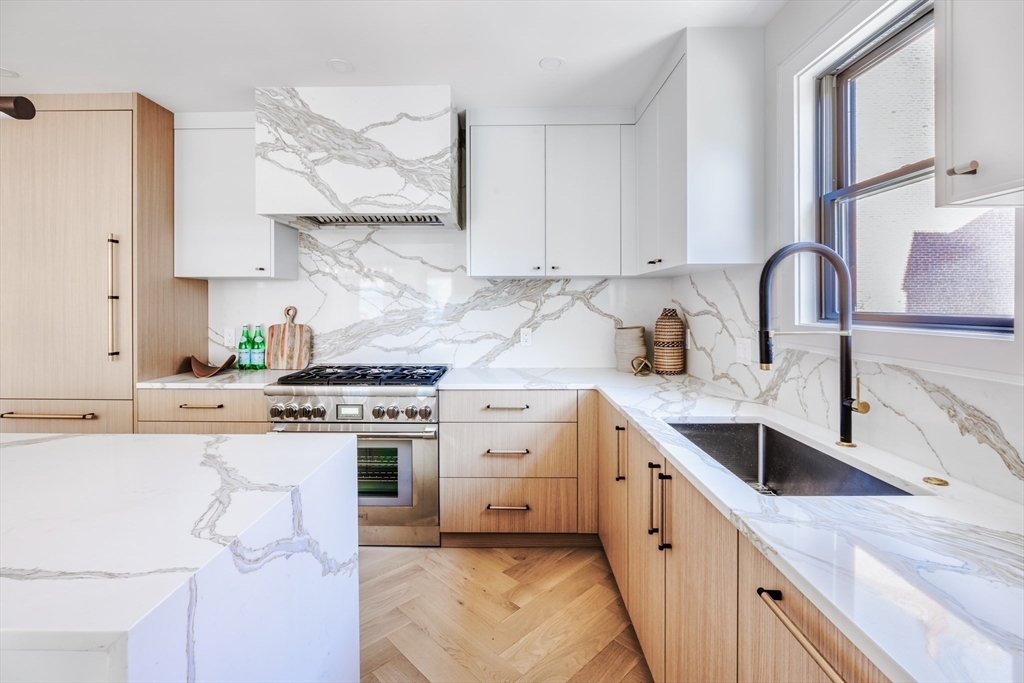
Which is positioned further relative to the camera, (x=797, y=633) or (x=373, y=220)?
(x=373, y=220)

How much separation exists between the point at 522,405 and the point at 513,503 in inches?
20.3

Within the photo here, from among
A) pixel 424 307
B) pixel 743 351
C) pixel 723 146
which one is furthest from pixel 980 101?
pixel 424 307

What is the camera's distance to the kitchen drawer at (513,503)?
7.68 feet

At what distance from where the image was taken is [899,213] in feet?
4.28

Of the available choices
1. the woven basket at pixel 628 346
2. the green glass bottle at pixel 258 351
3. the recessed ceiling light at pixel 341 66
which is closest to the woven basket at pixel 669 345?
the woven basket at pixel 628 346

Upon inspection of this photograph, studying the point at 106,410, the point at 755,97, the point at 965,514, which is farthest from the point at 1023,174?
the point at 106,410

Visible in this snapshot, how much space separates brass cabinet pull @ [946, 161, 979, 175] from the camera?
2.58ft

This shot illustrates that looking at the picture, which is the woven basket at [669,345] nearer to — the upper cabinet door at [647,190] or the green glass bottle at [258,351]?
the upper cabinet door at [647,190]

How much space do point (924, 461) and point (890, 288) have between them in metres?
0.50

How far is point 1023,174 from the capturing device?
0.71 metres

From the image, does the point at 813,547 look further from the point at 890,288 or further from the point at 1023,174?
the point at 890,288

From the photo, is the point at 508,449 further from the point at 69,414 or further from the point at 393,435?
the point at 69,414

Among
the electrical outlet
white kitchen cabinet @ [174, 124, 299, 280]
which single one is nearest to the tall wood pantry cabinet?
white kitchen cabinet @ [174, 124, 299, 280]

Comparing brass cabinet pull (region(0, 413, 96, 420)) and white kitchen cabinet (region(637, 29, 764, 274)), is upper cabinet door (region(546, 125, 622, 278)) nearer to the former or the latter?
white kitchen cabinet (region(637, 29, 764, 274))
